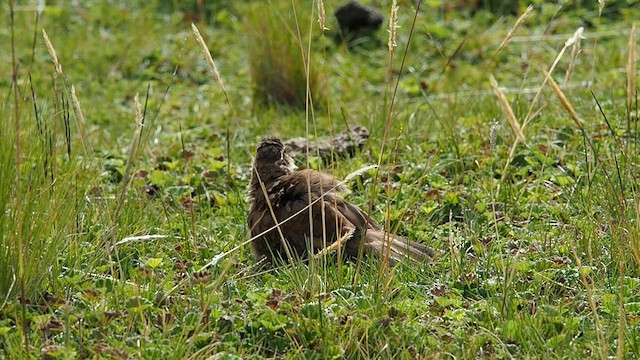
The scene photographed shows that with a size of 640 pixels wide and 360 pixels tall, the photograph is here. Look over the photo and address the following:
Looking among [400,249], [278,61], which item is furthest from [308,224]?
[278,61]

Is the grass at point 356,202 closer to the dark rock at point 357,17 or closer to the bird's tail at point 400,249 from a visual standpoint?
the bird's tail at point 400,249

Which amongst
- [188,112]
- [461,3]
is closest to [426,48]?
[461,3]

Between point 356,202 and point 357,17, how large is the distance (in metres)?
3.86

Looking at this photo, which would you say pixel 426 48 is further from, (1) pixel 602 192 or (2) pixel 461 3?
(1) pixel 602 192

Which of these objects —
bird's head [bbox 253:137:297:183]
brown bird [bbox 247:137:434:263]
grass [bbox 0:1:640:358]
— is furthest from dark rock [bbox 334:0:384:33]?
brown bird [bbox 247:137:434:263]

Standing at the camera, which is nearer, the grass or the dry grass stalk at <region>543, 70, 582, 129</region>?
the dry grass stalk at <region>543, 70, 582, 129</region>

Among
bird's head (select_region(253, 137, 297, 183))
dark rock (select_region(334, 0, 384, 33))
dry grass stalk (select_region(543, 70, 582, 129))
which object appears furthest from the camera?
dark rock (select_region(334, 0, 384, 33))

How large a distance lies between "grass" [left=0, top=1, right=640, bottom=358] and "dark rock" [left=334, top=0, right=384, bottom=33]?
0.80 meters

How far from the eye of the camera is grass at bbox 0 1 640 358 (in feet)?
13.0

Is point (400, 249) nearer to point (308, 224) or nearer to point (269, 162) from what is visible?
point (308, 224)

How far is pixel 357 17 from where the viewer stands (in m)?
9.28

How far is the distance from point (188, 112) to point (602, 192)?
357cm

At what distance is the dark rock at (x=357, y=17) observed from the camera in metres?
9.25

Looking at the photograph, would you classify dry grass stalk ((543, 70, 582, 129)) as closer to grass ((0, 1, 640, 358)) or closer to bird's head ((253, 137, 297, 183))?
grass ((0, 1, 640, 358))
